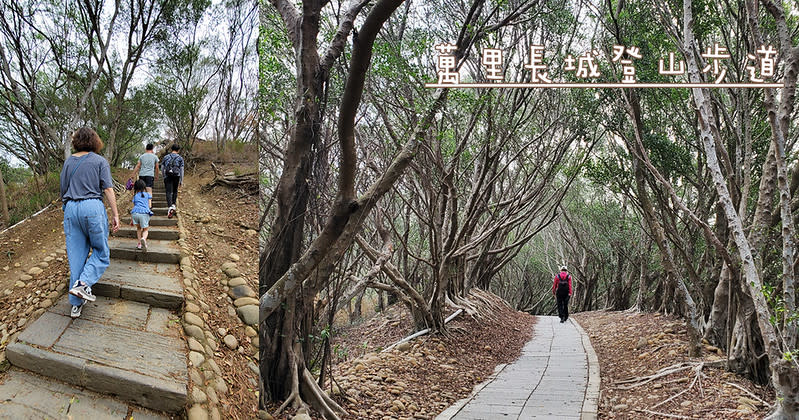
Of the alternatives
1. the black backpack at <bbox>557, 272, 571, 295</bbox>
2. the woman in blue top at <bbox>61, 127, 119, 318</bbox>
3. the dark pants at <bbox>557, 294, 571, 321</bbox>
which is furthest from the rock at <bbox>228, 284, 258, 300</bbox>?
the dark pants at <bbox>557, 294, 571, 321</bbox>

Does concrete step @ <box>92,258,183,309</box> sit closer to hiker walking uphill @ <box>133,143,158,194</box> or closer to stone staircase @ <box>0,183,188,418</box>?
stone staircase @ <box>0,183,188,418</box>

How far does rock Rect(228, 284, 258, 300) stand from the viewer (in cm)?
130

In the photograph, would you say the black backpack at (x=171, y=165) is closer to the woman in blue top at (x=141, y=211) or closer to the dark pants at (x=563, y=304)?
the woman in blue top at (x=141, y=211)

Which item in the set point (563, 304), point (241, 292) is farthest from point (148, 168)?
point (563, 304)

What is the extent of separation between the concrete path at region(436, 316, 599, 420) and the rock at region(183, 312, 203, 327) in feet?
10.8

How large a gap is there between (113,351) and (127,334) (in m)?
0.05

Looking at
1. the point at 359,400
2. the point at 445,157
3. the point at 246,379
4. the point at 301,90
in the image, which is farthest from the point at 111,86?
the point at 445,157

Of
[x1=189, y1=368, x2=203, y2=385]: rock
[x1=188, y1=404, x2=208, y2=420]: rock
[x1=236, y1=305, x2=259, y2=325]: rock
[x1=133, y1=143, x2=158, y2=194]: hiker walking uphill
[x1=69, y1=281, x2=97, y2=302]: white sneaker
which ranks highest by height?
[x1=133, y1=143, x2=158, y2=194]: hiker walking uphill

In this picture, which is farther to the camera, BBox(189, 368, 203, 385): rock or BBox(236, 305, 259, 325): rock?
BBox(236, 305, 259, 325): rock

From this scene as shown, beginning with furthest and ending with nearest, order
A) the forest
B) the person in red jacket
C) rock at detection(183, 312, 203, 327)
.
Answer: the person in red jacket < the forest < rock at detection(183, 312, 203, 327)

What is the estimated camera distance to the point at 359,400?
396cm

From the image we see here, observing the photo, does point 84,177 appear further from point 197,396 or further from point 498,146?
point 498,146

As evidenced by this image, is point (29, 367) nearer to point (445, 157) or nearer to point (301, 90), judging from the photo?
point (301, 90)

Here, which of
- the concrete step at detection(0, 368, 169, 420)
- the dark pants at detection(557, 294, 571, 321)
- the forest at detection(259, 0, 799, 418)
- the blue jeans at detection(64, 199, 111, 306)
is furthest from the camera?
the dark pants at detection(557, 294, 571, 321)
